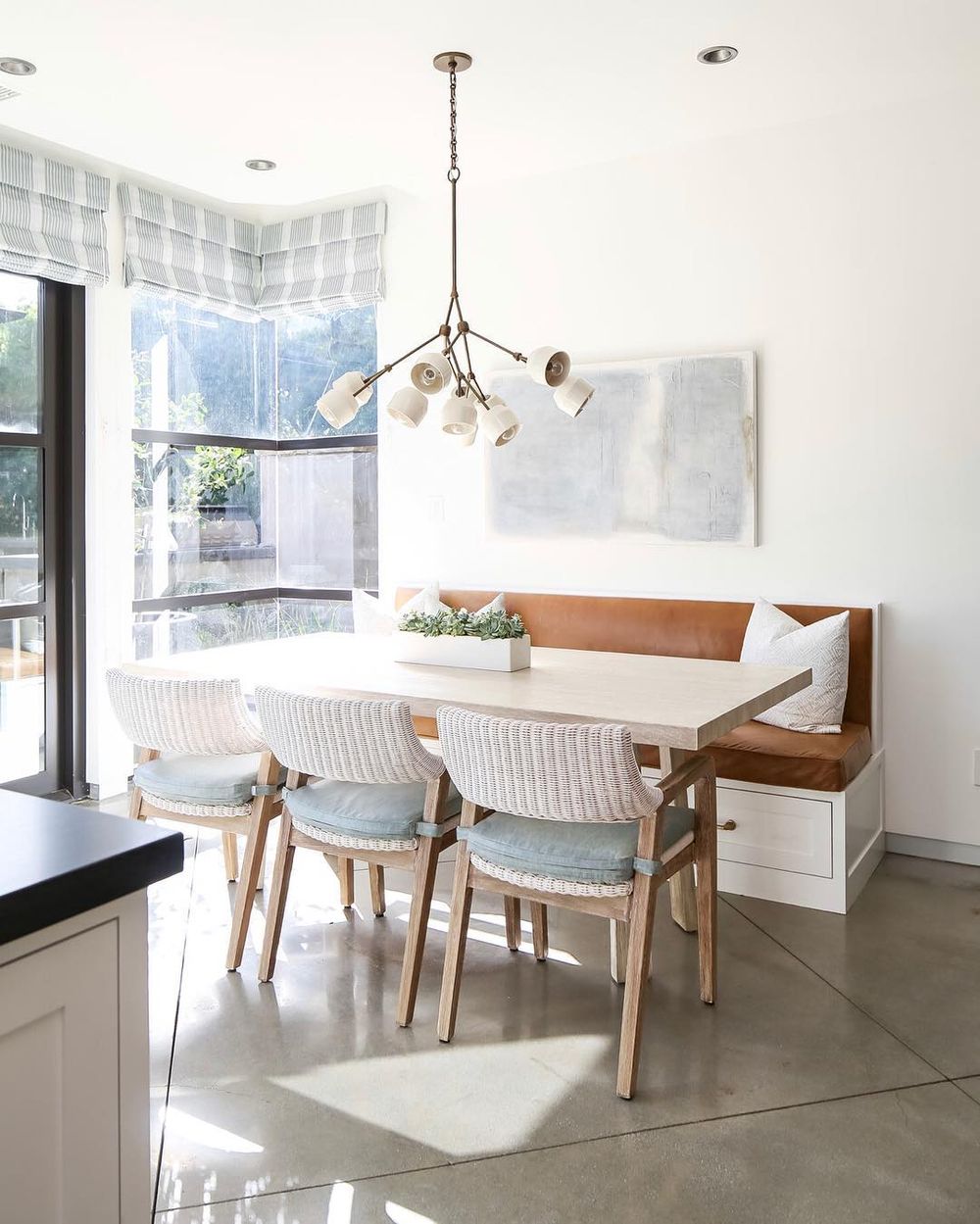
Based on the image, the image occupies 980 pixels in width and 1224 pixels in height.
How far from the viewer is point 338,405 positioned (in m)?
2.92

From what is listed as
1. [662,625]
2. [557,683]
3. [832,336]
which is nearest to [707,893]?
[557,683]

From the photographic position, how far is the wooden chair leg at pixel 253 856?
9.09ft

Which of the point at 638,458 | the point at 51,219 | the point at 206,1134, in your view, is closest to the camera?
the point at 206,1134

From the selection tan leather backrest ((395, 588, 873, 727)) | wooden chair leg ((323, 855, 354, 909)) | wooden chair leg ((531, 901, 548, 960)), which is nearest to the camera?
wooden chair leg ((531, 901, 548, 960))

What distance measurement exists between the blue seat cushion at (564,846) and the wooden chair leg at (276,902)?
0.59 metres

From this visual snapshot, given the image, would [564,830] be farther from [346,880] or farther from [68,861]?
[68,861]

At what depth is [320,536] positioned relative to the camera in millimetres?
5141

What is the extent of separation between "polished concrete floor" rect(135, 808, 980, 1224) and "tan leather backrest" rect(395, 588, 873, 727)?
901 mm

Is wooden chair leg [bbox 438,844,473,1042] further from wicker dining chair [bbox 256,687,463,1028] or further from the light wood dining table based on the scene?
the light wood dining table

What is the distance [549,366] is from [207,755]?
4.80 ft

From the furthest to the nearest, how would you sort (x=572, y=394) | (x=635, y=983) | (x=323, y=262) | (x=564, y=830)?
1. (x=323, y=262)
2. (x=572, y=394)
3. (x=564, y=830)
4. (x=635, y=983)

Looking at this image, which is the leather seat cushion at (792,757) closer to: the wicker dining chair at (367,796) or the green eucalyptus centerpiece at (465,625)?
the green eucalyptus centerpiece at (465,625)

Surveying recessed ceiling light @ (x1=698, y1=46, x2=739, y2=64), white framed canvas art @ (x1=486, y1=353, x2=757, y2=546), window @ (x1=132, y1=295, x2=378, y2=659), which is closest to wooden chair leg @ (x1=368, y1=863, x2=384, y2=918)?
white framed canvas art @ (x1=486, y1=353, x2=757, y2=546)

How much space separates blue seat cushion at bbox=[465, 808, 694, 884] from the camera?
2.19 metres
